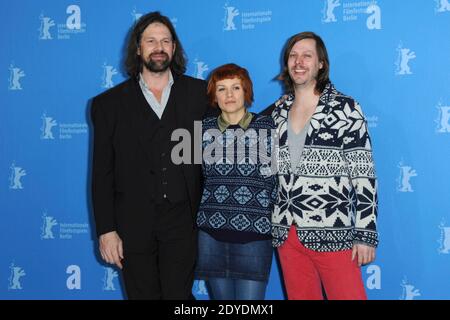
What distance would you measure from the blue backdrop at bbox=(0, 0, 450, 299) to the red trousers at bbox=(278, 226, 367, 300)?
2.24ft

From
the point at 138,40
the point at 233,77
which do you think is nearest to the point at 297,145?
the point at 233,77

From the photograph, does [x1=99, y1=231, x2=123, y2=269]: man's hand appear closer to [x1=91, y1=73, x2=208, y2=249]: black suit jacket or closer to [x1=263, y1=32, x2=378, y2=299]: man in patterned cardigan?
[x1=91, y1=73, x2=208, y2=249]: black suit jacket

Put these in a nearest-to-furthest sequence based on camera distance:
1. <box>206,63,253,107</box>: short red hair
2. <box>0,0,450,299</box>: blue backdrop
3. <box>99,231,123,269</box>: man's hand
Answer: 1. <box>206,63,253,107</box>: short red hair
2. <box>99,231,123,269</box>: man's hand
3. <box>0,0,450,299</box>: blue backdrop

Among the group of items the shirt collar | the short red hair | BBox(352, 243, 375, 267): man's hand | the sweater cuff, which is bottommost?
BBox(352, 243, 375, 267): man's hand

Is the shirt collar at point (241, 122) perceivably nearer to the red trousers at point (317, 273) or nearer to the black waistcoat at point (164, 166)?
the black waistcoat at point (164, 166)

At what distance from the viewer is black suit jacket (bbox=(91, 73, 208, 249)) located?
86.1 inches

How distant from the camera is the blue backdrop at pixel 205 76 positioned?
8.41 feet

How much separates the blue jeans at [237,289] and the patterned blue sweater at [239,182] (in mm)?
193

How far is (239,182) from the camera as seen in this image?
203 centimetres

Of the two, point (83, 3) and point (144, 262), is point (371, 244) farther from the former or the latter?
point (83, 3)

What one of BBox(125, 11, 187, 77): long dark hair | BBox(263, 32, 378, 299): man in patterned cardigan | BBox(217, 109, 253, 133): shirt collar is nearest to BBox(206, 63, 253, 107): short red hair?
BBox(217, 109, 253, 133): shirt collar

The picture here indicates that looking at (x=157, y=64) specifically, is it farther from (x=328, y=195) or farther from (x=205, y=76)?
(x=328, y=195)

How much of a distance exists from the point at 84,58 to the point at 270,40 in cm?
103

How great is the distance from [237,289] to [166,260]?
33 centimetres
